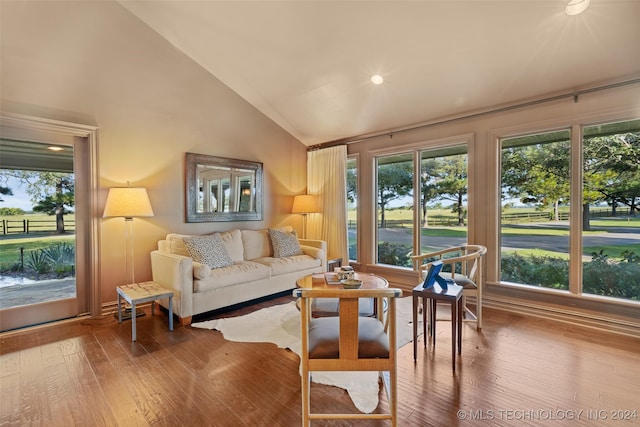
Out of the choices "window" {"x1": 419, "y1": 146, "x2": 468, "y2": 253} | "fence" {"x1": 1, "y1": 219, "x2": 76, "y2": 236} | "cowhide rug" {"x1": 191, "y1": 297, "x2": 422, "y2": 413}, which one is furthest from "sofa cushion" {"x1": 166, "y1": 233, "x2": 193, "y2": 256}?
"window" {"x1": 419, "y1": 146, "x2": 468, "y2": 253}

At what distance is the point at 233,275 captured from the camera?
11.5ft

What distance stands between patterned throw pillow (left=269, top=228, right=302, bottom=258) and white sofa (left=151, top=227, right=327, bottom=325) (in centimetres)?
9

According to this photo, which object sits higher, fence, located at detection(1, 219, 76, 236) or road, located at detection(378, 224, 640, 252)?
fence, located at detection(1, 219, 76, 236)

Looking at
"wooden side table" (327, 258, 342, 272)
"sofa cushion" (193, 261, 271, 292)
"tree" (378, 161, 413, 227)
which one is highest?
"tree" (378, 161, 413, 227)

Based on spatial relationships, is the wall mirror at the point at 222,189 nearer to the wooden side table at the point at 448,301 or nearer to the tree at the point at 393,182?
the tree at the point at 393,182

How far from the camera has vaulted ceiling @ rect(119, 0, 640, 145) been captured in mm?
2576

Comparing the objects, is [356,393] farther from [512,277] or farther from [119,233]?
[119,233]

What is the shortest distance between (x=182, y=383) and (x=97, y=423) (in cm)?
50

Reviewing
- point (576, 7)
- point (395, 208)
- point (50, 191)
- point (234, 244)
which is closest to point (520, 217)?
point (395, 208)

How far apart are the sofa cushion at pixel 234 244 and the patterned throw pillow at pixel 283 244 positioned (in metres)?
0.48

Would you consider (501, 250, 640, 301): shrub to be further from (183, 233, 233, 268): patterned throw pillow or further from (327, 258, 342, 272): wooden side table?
(183, 233, 233, 268): patterned throw pillow

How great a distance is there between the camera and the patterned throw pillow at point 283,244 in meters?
4.42

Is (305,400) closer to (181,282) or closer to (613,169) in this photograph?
(181,282)

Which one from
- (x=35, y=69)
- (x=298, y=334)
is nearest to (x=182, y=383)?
(x=298, y=334)
